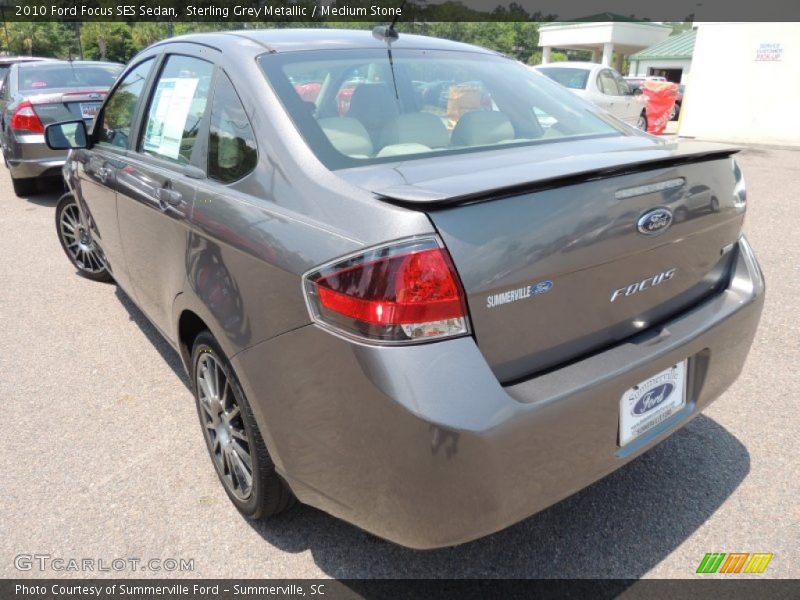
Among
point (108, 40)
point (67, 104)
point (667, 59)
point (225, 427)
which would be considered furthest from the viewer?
point (108, 40)

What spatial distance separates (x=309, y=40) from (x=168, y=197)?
2.76 feet

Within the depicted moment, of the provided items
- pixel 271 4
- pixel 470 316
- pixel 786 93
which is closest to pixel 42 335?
pixel 470 316

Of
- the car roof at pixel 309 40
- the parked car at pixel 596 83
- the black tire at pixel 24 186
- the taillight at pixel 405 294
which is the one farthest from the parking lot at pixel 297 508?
the parked car at pixel 596 83

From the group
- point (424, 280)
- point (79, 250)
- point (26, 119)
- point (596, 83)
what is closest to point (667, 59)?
point (596, 83)

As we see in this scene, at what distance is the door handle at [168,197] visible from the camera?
244 cm

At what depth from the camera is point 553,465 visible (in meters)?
1.71

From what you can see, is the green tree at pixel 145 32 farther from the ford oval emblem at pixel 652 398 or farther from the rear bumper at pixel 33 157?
the ford oval emblem at pixel 652 398

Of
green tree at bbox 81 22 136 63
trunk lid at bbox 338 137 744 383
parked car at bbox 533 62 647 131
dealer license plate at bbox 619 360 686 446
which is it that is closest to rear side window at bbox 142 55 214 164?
trunk lid at bbox 338 137 744 383

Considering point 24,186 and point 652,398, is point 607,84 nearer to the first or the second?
point 24,186

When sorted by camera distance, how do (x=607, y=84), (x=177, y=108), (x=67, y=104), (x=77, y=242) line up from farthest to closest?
(x=607, y=84)
(x=67, y=104)
(x=77, y=242)
(x=177, y=108)

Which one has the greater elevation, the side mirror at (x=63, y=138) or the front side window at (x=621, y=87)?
the front side window at (x=621, y=87)

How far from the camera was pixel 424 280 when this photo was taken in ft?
5.14

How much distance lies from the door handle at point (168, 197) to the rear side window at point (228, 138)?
210 mm

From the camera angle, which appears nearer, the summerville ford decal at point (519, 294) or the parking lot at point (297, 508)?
the summerville ford decal at point (519, 294)
